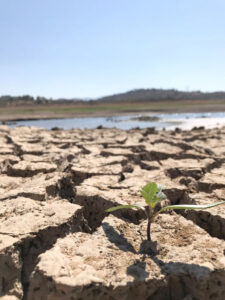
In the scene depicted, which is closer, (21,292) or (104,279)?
(104,279)

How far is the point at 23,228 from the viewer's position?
4.95 feet

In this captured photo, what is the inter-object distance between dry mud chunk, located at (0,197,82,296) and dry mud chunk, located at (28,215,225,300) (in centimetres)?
12

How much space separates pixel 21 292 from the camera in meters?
1.28

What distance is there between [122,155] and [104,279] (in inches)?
98.5

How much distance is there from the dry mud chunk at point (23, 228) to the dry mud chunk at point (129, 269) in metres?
0.12

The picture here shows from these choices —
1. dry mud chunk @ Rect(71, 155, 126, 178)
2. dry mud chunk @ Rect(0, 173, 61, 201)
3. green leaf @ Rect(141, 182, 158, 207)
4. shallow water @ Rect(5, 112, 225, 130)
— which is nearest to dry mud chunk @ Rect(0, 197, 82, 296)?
dry mud chunk @ Rect(0, 173, 61, 201)

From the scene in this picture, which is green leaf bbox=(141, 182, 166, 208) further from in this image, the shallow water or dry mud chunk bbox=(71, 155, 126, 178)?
the shallow water

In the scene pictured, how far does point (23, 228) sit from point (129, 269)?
0.58m

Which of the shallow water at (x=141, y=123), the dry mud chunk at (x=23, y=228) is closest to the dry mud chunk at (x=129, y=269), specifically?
the dry mud chunk at (x=23, y=228)

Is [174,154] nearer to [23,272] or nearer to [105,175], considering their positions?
[105,175]

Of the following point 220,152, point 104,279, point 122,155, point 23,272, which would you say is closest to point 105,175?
point 122,155

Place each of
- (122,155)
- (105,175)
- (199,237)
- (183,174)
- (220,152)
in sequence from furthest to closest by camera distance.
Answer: (220,152) → (122,155) → (183,174) → (105,175) → (199,237)

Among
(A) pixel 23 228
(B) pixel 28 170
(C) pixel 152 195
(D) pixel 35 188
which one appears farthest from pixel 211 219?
(B) pixel 28 170

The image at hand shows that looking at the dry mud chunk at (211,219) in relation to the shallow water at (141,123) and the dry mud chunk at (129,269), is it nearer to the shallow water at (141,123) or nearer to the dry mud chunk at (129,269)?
the dry mud chunk at (129,269)
